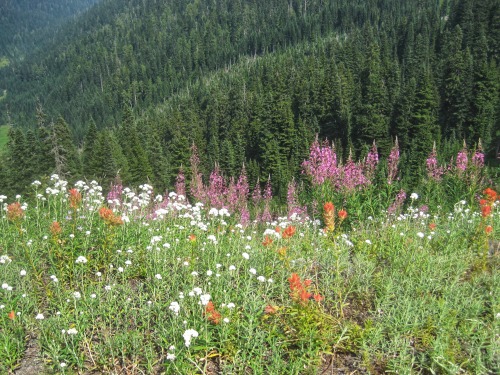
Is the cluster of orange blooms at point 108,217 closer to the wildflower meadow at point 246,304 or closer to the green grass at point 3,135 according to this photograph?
the wildflower meadow at point 246,304

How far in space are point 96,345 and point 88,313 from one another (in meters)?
0.40

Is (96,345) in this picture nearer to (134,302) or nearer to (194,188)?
(134,302)

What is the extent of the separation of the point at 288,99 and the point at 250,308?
206ft

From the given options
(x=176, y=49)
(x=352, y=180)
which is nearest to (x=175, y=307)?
(x=352, y=180)

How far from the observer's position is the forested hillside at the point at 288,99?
46.0m

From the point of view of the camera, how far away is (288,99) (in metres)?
63.7

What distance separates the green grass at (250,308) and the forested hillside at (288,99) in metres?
13.1

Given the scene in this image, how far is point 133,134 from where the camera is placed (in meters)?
65.1

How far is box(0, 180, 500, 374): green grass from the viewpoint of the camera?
348 cm

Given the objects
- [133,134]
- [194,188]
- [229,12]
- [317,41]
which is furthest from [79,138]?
[194,188]

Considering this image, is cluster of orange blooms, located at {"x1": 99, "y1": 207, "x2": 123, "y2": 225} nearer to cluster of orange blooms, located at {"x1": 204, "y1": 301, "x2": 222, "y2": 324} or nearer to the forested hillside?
cluster of orange blooms, located at {"x1": 204, "y1": 301, "x2": 222, "y2": 324}

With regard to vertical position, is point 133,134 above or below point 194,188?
below

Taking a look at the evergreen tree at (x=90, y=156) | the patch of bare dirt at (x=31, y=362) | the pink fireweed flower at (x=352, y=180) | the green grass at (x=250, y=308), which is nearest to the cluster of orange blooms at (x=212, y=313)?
the green grass at (x=250, y=308)

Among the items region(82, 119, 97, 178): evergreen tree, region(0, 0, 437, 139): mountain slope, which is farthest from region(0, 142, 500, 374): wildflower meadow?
region(0, 0, 437, 139): mountain slope
